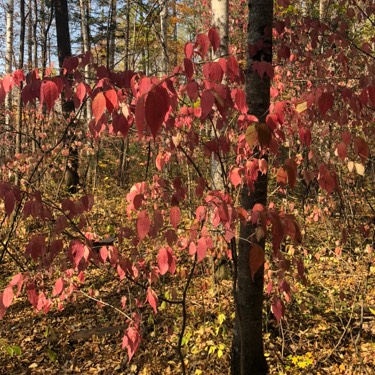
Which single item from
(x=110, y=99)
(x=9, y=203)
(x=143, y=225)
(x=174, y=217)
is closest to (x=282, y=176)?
(x=174, y=217)

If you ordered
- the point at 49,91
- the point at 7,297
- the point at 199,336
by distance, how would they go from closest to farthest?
the point at 49,91 → the point at 7,297 → the point at 199,336

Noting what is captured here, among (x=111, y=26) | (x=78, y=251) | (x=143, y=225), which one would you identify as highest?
(x=111, y=26)

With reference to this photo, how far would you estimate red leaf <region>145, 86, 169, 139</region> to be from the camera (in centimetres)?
109

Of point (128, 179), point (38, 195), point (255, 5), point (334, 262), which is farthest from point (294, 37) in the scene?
point (128, 179)

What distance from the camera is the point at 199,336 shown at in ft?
13.8

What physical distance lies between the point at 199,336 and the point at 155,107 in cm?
369

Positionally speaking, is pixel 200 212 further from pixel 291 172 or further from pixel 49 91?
pixel 49 91

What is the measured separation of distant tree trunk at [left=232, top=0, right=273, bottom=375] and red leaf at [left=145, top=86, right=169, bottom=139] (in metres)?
1.38

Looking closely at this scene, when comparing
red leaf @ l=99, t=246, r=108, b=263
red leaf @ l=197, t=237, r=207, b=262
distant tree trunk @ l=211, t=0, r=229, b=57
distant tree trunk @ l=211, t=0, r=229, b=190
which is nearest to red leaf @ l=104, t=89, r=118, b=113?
red leaf @ l=197, t=237, r=207, b=262

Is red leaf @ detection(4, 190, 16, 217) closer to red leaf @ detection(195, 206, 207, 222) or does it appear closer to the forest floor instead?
red leaf @ detection(195, 206, 207, 222)

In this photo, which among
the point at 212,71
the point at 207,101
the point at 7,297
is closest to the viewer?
the point at 207,101

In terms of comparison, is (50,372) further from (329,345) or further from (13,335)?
(329,345)

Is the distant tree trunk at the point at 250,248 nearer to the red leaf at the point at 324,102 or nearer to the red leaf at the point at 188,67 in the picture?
the red leaf at the point at 324,102

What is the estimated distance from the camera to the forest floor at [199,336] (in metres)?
3.80
